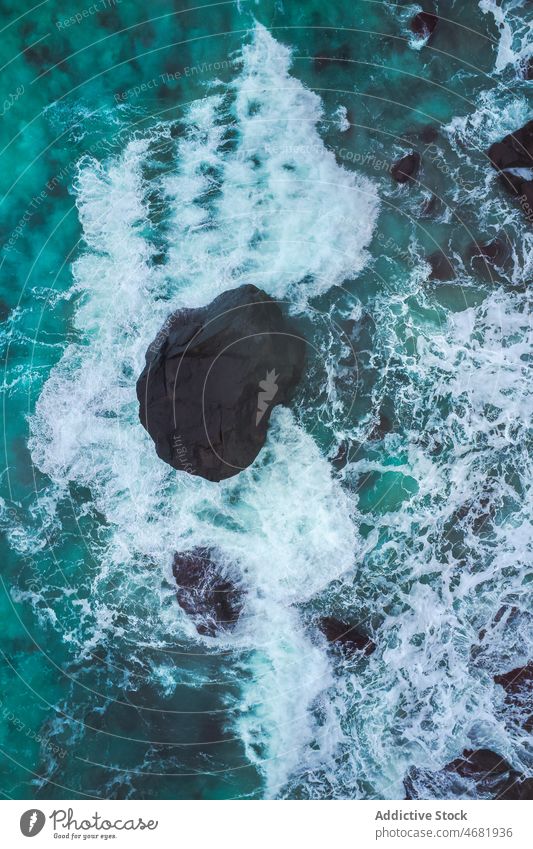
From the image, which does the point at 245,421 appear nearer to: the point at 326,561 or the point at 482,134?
the point at 326,561

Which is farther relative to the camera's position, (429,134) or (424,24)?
(429,134)

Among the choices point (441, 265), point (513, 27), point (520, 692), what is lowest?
point (520, 692)

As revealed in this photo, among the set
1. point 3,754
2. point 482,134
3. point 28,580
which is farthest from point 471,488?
point 3,754

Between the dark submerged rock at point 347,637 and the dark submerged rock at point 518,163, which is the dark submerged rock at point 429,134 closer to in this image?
the dark submerged rock at point 518,163

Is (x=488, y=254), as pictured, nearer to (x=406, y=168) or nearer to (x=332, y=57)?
(x=406, y=168)

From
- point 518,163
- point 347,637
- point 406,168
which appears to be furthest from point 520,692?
point 406,168

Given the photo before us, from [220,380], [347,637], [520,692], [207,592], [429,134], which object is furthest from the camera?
[207,592]

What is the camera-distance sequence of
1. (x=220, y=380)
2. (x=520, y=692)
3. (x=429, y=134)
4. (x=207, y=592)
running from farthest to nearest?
1. (x=207, y=592)
2. (x=429, y=134)
3. (x=520, y=692)
4. (x=220, y=380)
